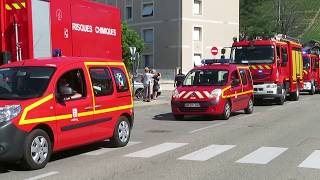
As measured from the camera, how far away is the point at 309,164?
9562 mm

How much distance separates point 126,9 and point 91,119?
6052 cm

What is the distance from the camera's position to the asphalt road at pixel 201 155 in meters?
8.76

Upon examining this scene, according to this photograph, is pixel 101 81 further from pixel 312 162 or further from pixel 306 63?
pixel 306 63

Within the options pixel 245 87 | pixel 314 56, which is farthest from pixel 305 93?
pixel 245 87

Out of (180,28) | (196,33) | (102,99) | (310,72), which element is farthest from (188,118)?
(196,33)

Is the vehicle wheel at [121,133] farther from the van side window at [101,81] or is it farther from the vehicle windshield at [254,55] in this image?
the vehicle windshield at [254,55]

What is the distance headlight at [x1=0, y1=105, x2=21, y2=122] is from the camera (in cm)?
870

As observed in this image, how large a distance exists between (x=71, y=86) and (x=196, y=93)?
7.89 metres

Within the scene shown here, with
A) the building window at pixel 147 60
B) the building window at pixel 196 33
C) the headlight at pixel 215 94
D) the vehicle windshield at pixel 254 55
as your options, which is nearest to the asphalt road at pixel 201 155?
the headlight at pixel 215 94

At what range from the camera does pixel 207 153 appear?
1089 centimetres

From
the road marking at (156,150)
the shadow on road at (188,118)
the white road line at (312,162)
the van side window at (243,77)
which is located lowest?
the shadow on road at (188,118)

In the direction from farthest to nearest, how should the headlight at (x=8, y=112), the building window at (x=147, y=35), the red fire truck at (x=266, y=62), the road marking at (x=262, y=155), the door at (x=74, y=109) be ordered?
the building window at (x=147, y=35) < the red fire truck at (x=266, y=62) < the road marking at (x=262, y=155) < the door at (x=74, y=109) < the headlight at (x=8, y=112)

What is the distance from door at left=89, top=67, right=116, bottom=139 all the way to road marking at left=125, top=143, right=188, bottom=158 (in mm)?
747

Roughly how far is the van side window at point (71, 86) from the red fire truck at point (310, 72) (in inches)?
1028
